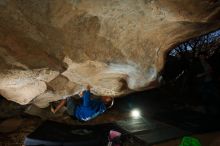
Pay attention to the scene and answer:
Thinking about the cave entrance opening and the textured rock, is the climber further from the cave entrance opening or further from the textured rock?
the cave entrance opening

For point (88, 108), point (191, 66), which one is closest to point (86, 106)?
point (88, 108)

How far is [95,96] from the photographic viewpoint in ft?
22.2

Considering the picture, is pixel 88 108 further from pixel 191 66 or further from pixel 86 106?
pixel 191 66

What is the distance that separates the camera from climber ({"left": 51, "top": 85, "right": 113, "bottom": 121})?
6.09m

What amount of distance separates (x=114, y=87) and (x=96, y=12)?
9.20 ft

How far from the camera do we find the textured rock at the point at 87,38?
11.5 ft

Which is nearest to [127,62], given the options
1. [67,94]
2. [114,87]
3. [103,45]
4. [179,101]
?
[103,45]

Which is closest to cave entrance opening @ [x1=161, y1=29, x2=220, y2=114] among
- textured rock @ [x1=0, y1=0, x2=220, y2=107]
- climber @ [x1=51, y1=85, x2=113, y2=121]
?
climber @ [x1=51, y1=85, x2=113, y2=121]

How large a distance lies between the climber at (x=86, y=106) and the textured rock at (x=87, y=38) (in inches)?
20.4

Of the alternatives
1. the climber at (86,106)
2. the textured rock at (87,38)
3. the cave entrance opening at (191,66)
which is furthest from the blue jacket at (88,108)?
the cave entrance opening at (191,66)

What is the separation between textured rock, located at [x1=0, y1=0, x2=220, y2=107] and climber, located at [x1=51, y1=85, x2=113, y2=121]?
1.70ft

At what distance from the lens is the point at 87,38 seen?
13.8 feet

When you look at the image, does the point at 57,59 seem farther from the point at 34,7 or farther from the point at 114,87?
the point at 114,87

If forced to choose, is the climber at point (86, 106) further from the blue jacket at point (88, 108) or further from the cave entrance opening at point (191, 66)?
the cave entrance opening at point (191, 66)
